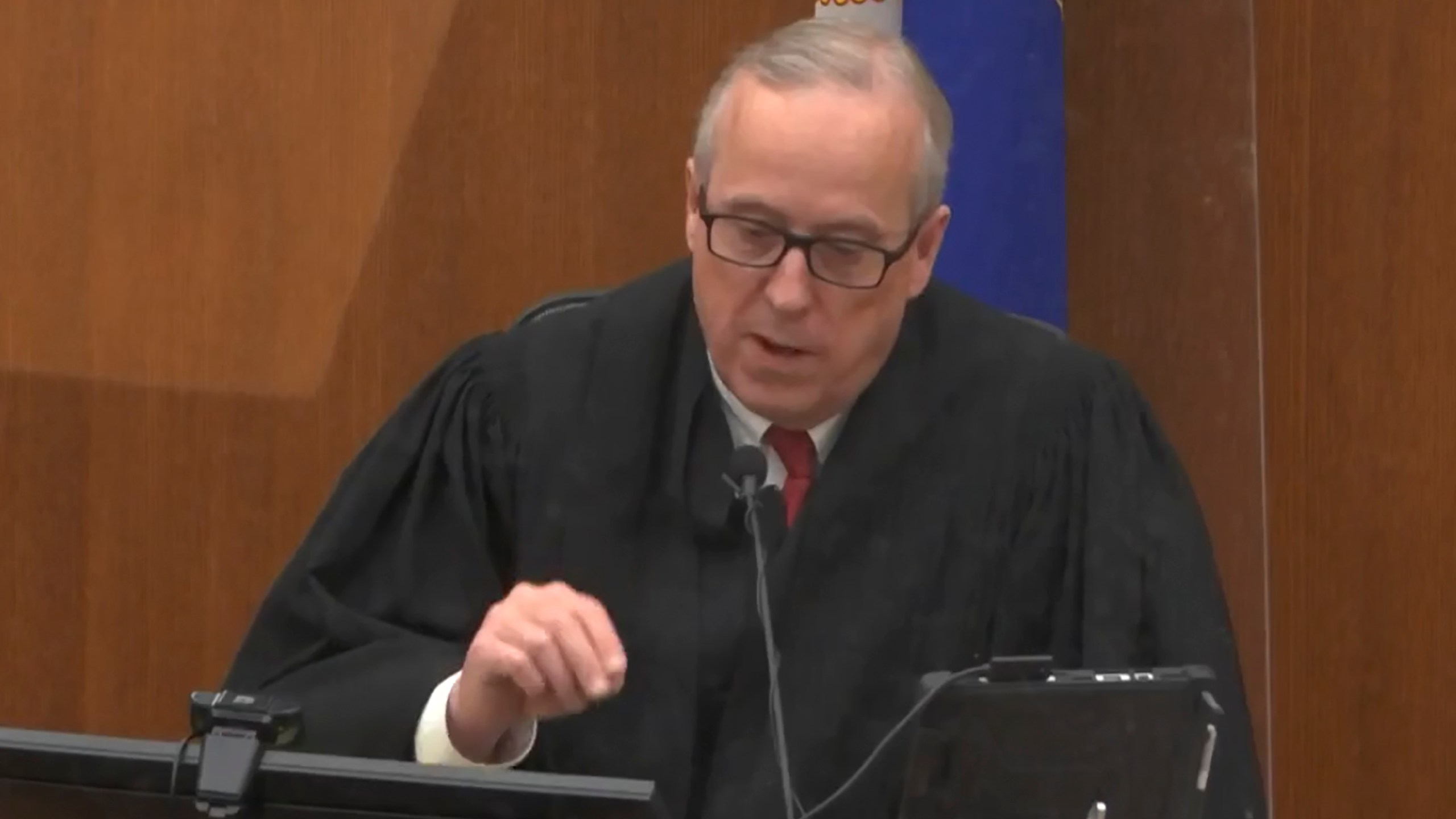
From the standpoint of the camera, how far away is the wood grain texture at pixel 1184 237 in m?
2.98

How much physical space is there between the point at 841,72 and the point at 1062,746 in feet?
2.83

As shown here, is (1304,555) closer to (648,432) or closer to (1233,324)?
(1233,324)

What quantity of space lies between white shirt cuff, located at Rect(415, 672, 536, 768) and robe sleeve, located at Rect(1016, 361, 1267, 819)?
1.87ft

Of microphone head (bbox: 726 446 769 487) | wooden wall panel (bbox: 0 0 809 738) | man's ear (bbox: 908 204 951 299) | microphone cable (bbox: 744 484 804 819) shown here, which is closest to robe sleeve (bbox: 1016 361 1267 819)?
man's ear (bbox: 908 204 951 299)

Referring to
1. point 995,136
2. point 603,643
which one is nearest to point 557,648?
point 603,643

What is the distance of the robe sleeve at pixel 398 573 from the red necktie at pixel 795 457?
0.95 feet

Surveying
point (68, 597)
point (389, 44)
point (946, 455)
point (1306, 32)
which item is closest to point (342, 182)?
point (389, 44)

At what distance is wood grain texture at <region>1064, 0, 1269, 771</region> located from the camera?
117 inches

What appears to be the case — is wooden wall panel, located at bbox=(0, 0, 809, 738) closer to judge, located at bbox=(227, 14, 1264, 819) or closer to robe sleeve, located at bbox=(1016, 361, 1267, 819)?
judge, located at bbox=(227, 14, 1264, 819)

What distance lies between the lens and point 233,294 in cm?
289

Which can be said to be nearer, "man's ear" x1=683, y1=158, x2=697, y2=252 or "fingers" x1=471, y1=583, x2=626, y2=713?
"fingers" x1=471, y1=583, x2=626, y2=713

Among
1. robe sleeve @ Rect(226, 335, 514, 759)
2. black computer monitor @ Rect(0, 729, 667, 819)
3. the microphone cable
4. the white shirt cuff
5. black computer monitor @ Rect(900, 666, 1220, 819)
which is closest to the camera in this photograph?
black computer monitor @ Rect(0, 729, 667, 819)

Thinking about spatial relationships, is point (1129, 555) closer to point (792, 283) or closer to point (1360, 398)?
point (792, 283)

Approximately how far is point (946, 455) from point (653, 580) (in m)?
0.35
